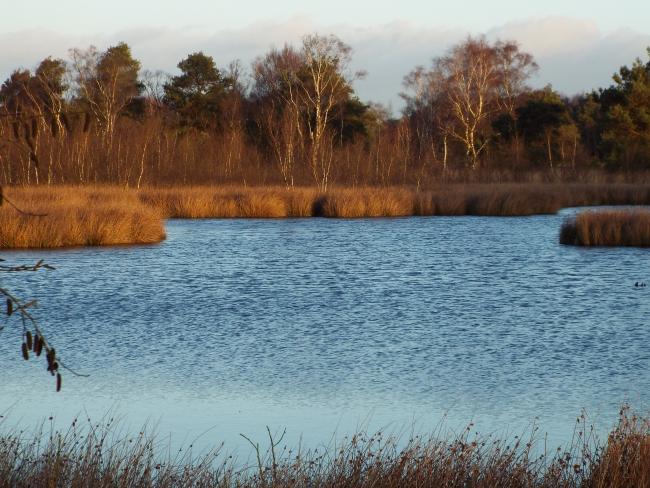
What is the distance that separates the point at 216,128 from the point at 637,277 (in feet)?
109

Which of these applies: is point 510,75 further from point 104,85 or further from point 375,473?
point 375,473

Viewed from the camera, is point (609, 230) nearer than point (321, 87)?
Yes

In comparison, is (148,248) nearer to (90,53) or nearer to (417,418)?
(417,418)

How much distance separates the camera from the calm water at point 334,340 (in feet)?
21.8

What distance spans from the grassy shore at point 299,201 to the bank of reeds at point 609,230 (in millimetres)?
8878

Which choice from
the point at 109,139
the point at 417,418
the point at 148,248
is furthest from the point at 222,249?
the point at 109,139

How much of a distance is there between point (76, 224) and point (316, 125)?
20.5 m

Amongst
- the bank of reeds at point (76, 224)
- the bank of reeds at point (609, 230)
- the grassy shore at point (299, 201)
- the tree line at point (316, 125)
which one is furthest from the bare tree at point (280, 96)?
the bank of reeds at point (609, 230)

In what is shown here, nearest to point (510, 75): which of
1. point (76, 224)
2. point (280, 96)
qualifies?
point (280, 96)

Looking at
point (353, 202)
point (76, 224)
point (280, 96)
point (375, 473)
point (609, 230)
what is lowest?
point (375, 473)

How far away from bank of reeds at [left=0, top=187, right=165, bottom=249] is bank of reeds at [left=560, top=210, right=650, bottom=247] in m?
8.92

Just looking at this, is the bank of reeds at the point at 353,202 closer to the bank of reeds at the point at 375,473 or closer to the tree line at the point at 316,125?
the tree line at the point at 316,125

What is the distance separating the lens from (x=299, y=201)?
27.7 m

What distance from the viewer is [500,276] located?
14531 mm
